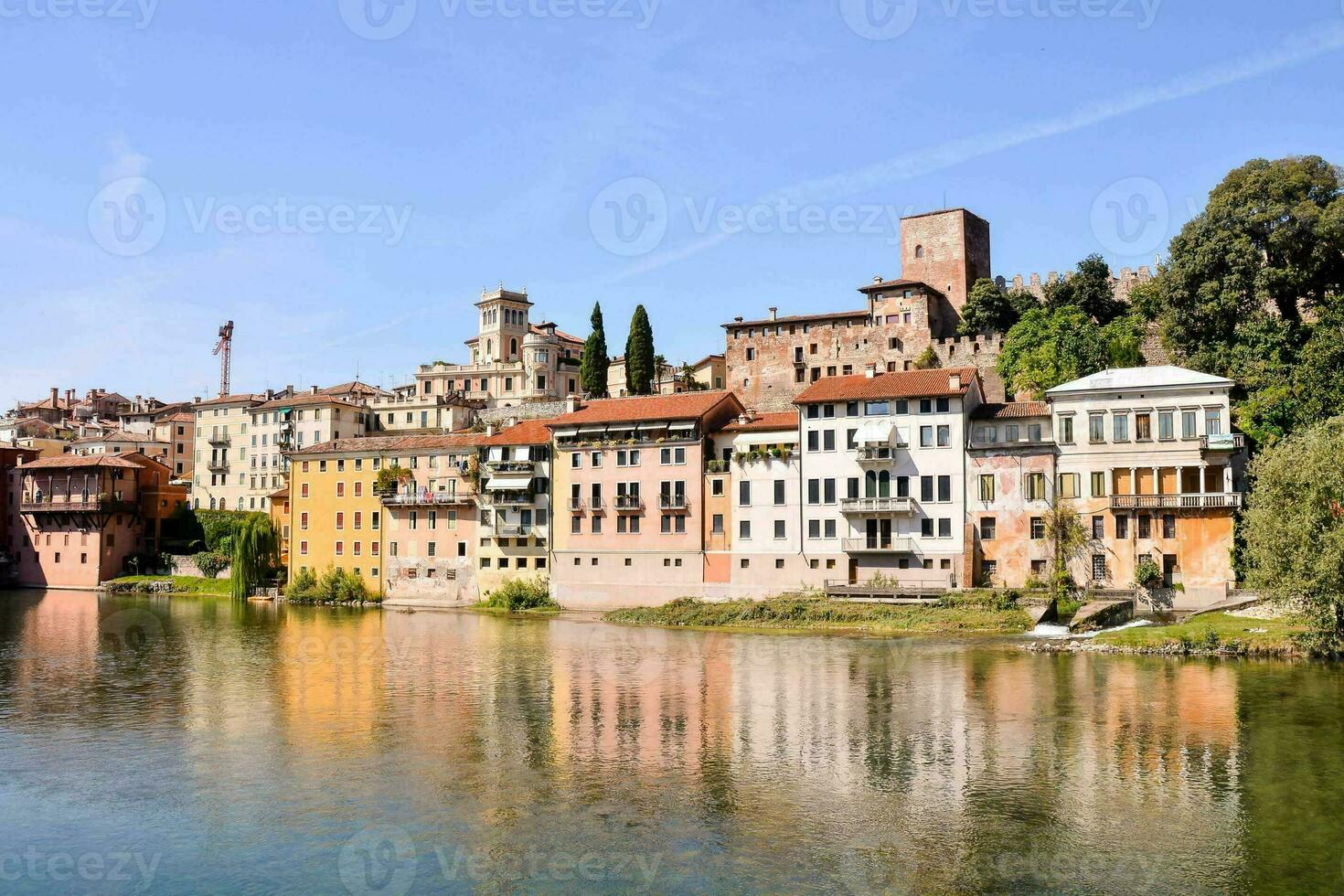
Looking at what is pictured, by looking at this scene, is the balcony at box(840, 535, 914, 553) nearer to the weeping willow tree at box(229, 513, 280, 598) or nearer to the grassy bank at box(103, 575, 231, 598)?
the weeping willow tree at box(229, 513, 280, 598)

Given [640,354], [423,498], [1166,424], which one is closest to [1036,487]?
[1166,424]

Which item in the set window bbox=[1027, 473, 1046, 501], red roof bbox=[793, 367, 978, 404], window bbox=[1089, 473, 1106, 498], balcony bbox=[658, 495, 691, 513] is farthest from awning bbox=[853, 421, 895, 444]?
balcony bbox=[658, 495, 691, 513]

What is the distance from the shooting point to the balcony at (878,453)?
198 feet

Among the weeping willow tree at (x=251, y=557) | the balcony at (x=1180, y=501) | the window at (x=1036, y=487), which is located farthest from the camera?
the weeping willow tree at (x=251, y=557)

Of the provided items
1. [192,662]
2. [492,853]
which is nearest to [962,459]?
[192,662]

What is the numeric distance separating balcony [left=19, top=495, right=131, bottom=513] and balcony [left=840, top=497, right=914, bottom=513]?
203ft

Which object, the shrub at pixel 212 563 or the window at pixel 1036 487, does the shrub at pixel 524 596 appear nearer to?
the window at pixel 1036 487

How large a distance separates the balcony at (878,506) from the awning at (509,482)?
19770mm

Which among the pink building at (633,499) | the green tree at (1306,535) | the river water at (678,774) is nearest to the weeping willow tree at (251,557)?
the pink building at (633,499)

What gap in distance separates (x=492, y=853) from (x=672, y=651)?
2751 cm

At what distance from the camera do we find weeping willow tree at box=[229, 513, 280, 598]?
80062mm

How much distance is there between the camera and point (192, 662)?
47.7 metres

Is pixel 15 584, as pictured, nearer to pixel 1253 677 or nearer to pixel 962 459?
pixel 962 459

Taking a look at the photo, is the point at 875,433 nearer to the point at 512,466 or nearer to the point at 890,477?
the point at 890,477
